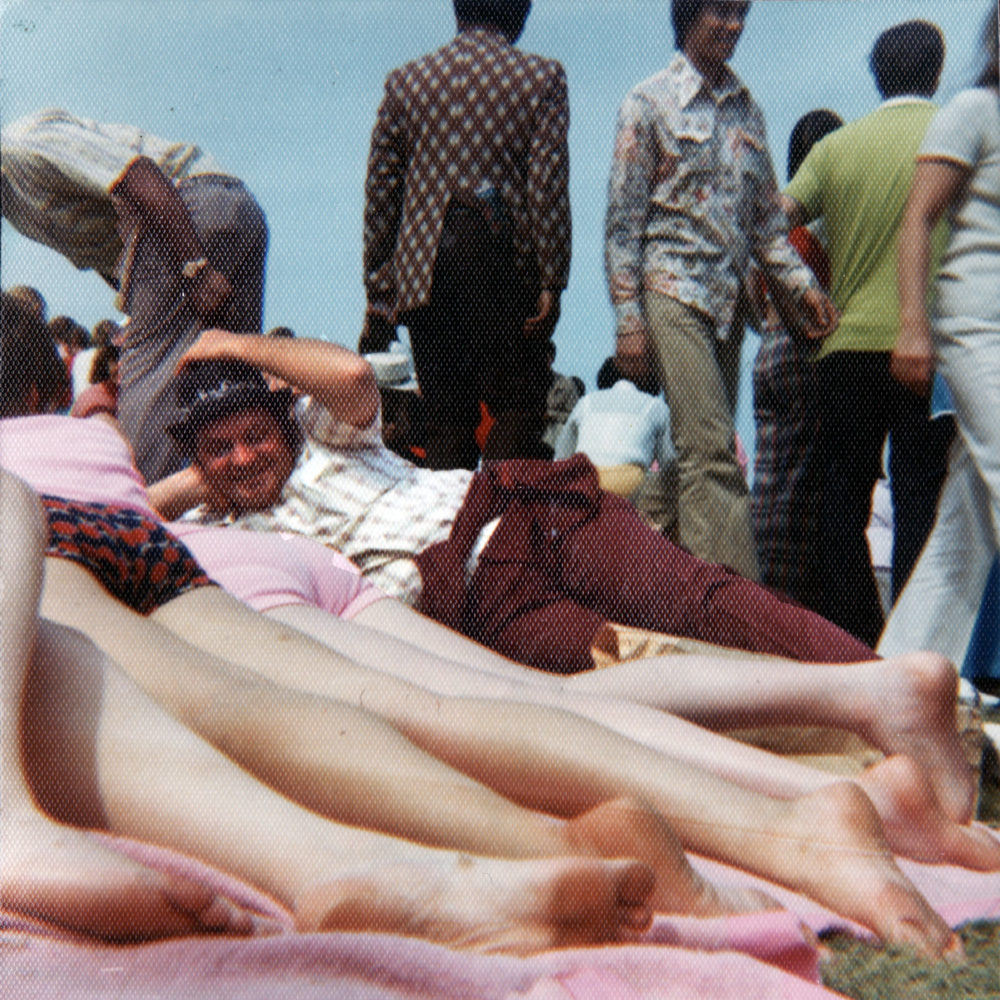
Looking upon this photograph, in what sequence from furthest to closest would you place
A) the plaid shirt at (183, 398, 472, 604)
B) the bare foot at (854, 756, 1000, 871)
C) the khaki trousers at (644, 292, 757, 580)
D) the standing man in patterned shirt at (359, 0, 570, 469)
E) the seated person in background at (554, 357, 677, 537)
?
1. the seated person in background at (554, 357, 677, 537)
2. the khaki trousers at (644, 292, 757, 580)
3. the plaid shirt at (183, 398, 472, 604)
4. the standing man in patterned shirt at (359, 0, 570, 469)
5. the bare foot at (854, 756, 1000, 871)

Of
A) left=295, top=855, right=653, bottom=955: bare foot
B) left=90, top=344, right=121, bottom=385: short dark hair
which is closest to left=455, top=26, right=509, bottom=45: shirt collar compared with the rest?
left=90, top=344, right=121, bottom=385: short dark hair

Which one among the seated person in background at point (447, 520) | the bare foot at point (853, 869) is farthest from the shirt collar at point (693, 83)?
the bare foot at point (853, 869)

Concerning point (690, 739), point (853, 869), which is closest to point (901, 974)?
point (853, 869)

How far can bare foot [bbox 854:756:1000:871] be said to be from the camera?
1059mm

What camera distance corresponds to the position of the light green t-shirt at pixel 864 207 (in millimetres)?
1736

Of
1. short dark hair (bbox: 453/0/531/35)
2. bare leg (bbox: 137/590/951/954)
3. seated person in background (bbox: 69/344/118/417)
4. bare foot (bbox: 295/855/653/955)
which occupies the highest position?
short dark hair (bbox: 453/0/531/35)

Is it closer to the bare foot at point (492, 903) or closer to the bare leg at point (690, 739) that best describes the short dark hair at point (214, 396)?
the bare leg at point (690, 739)

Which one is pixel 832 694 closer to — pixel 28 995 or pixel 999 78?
pixel 28 995

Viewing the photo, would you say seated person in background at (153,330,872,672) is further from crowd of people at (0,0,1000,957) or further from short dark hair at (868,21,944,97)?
short dark hair at (868,21,944,97)

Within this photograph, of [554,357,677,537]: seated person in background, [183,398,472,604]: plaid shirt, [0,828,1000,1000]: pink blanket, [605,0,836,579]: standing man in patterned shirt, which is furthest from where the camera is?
[554,357,677,537]: seated person in background

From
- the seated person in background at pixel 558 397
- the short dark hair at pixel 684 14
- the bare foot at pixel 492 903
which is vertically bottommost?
the bare foot at pixel 492 903

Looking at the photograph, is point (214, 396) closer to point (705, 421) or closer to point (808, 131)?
point (705, 421)

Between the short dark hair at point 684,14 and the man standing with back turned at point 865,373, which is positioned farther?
the man standing with back turned at point 865,373

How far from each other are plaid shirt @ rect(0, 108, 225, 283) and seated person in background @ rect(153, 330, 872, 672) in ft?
0.92
